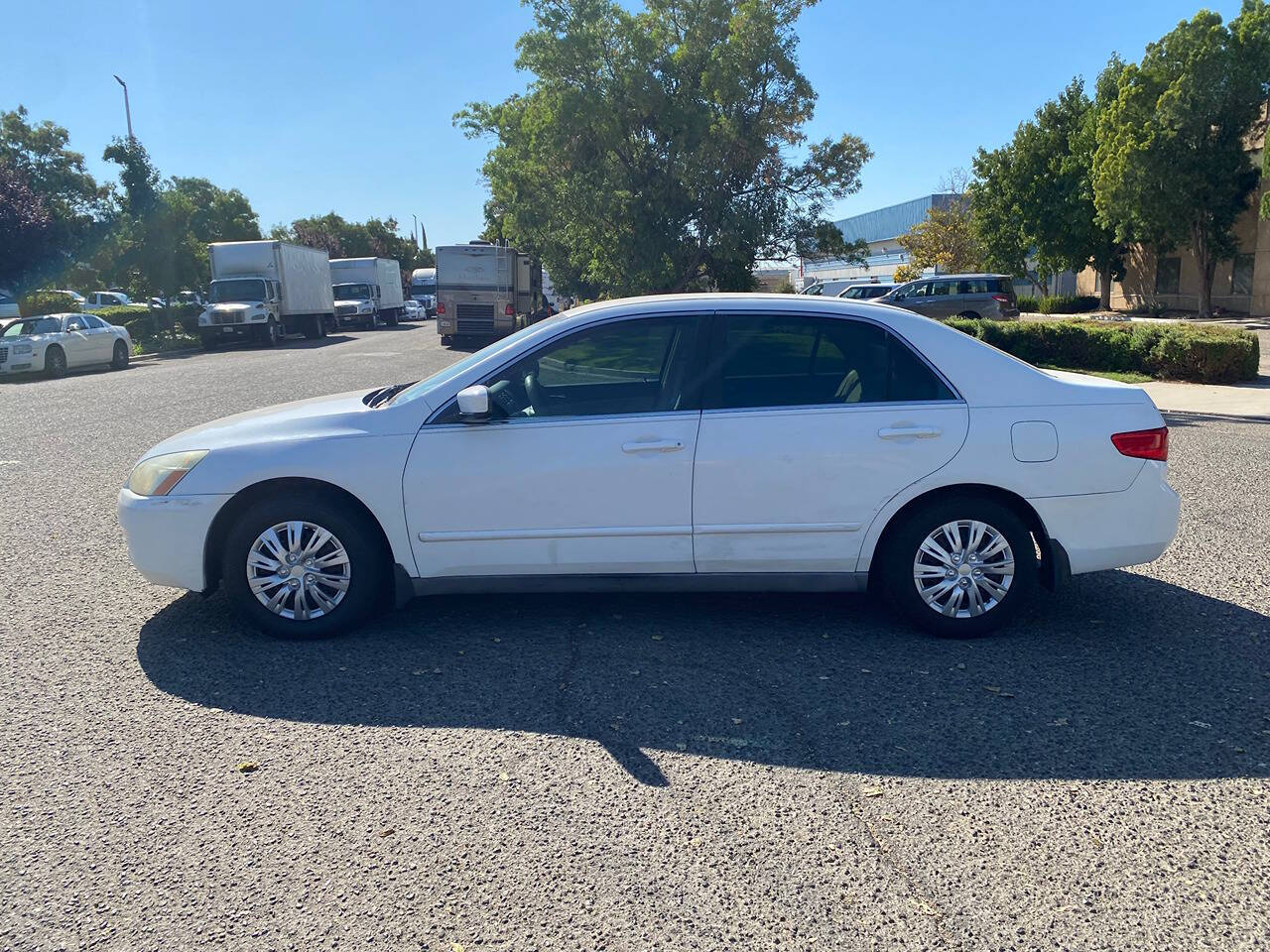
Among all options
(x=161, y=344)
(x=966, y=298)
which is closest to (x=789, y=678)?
(x=966, y=298)

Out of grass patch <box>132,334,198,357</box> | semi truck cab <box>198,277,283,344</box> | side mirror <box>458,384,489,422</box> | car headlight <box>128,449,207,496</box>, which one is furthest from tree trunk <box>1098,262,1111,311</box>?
car headlight <box>128,449,207,496</box>

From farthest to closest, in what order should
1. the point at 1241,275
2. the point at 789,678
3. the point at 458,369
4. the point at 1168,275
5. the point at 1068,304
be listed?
the point at 1068,304
the point at 1168,275
the point at 1241,275
the point at 458,369
the point at 789,678

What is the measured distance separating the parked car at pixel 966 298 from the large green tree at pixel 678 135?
4806 mm

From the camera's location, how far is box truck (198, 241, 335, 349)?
32281 mm

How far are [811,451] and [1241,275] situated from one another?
41818mm

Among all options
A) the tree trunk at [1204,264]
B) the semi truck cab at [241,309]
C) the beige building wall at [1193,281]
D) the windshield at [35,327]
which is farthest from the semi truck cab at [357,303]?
the beige building wall at [1193,281]

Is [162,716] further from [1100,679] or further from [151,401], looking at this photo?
[151,401]

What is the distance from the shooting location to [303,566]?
4.80m

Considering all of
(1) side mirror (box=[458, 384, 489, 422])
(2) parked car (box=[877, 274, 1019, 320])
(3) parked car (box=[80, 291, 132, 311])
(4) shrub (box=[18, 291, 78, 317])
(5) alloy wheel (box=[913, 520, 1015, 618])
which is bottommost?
(5) alloy wheel (box=[913, 520, 1015, 618])

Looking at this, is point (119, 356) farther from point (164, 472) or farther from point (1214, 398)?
point (1214, 398)

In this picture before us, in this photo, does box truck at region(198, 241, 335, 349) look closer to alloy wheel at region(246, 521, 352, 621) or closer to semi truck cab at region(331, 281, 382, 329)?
semi truck cab at region(331, 281, 382, 329)

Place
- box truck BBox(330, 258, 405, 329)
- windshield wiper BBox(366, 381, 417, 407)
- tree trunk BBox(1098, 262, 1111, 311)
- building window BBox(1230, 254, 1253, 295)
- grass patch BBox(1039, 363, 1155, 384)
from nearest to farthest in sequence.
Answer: windshield wiper BBox(366, 381, 417, 407), grass patch BBox(1039, 363, 1155, 384), building window BBox(1230, 254, 1253, 295), box truck BBox(330, 258, 405, 329), tree trunk BBox(1098, 262, 1111, 311)

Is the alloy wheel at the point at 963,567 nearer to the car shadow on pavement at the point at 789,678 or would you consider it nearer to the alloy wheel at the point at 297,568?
the car shadow on pavement at the point at 789,678

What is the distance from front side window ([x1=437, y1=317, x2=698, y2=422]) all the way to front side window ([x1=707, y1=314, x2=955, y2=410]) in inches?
8.1
